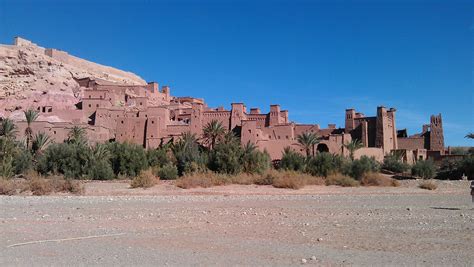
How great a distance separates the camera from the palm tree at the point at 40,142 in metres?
38.0

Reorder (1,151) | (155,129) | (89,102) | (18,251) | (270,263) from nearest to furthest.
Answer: (270,263), (18,251), (1,151), (155,129), (89,102)

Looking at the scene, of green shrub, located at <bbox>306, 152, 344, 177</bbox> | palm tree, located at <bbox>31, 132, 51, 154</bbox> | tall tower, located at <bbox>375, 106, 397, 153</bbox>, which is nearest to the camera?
green shrub, located at <bbox>306, 152, 344, 177</bbox>

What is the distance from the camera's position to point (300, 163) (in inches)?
1373

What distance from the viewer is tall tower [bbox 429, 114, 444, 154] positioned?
57.1 meters

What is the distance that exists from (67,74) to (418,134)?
4531cm

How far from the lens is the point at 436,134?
189ft

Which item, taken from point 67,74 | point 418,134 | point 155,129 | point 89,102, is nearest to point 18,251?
point 155,129

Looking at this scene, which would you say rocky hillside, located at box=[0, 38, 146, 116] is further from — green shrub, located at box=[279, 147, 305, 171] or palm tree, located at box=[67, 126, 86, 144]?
green shrub, located at box=[279, 147, 305, 171]

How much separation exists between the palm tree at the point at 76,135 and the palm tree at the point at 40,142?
1909 millimetres

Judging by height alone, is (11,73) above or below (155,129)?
above

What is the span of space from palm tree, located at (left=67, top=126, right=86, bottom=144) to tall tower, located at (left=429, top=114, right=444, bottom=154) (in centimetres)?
4049

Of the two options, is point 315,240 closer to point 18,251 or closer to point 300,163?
point 18,251

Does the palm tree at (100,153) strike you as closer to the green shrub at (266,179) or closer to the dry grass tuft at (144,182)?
the dry grass tuft at (144,182)

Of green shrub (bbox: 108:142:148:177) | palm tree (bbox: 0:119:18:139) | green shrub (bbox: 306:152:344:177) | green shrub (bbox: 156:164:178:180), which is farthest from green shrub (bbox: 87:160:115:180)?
green shrub (bbox: 306:152:344:177)
